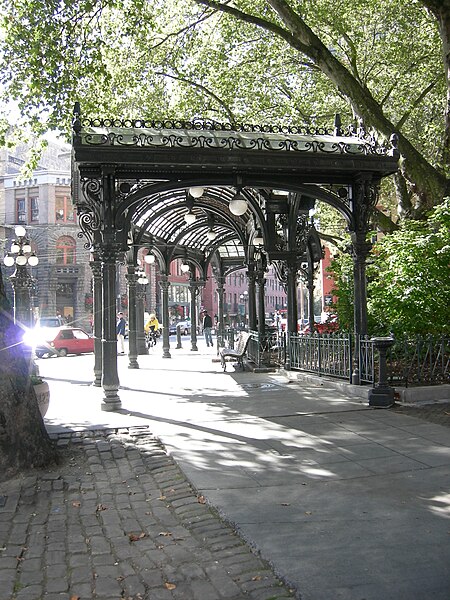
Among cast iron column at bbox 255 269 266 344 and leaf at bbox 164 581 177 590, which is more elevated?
Answer: cast iron column at bbox 255 269 266 344

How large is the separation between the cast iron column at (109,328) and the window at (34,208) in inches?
2010

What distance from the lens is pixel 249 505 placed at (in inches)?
187

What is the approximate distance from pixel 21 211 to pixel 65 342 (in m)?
36.4

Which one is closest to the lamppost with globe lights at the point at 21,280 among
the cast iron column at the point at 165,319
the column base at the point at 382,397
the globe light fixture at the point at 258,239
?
the cast iron column at the point at 165,319

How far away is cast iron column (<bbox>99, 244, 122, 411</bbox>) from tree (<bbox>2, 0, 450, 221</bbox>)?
7.39 meters

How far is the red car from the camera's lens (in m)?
25.2

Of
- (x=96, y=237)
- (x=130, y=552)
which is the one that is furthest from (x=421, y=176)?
(x=130, y=552)

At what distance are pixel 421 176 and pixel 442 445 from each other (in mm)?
8768

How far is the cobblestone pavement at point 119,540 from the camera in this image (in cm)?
349

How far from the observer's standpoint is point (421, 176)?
13.6 meters

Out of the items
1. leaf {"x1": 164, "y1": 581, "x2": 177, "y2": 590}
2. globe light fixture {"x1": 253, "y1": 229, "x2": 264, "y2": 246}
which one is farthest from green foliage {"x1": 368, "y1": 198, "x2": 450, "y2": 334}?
leaf {"x1": 164, "y1": 581, "x2": 177, "y2": 590}

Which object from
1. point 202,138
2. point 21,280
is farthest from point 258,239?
point 21,280

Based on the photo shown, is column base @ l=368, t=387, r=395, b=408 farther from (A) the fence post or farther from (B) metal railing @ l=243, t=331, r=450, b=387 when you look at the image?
(B) metal railing @ l=243, t=331, r=450, b=387

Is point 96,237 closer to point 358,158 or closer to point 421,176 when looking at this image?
point 358,158
